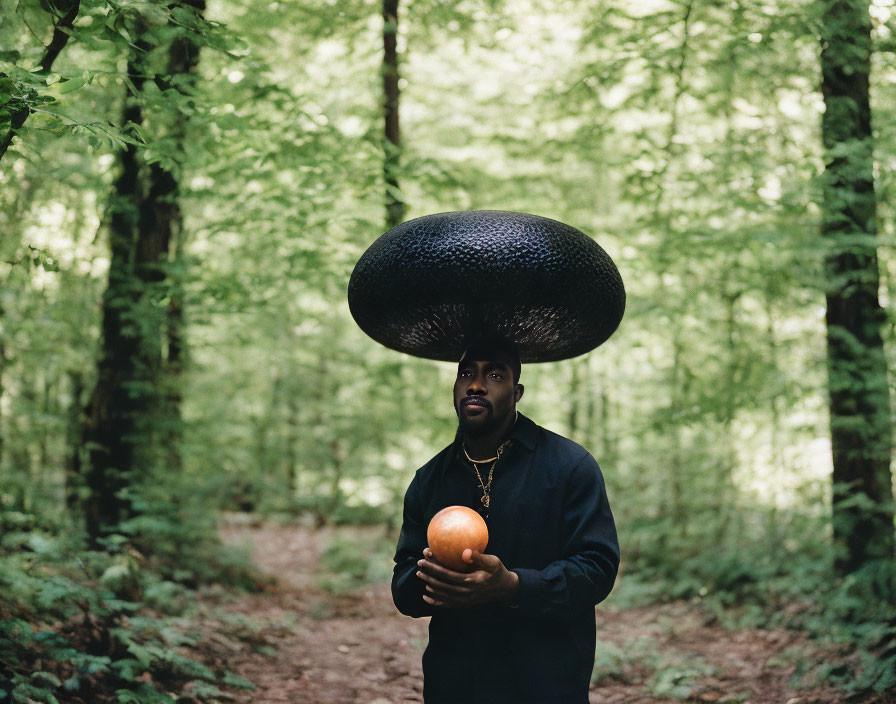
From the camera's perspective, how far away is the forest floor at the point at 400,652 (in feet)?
16.8

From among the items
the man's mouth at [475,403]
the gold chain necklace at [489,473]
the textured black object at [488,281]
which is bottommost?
the gold chain necklace at [489,473]

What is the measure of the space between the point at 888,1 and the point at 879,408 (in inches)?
124

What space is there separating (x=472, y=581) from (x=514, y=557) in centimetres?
38

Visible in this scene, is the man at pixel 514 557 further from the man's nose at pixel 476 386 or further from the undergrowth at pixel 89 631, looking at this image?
the undergrowth at pixel 89 631

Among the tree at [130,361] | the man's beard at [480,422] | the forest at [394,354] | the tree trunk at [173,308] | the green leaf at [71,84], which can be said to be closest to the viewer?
the man's beard at [480,422]

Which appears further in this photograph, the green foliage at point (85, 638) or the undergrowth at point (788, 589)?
the undergrowth at point (788, 589)

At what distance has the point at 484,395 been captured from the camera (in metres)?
2.65

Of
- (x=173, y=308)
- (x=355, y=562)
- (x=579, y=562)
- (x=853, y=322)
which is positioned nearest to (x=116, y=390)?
(x=173, y=308)

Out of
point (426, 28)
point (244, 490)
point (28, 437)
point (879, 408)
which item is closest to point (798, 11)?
point (879, 408)

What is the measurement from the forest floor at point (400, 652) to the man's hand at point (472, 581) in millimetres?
3206

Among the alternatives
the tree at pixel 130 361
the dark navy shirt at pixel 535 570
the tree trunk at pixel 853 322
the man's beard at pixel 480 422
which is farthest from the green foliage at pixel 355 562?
the man's beard at pixel 480 422

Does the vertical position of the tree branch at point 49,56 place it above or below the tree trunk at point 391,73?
below

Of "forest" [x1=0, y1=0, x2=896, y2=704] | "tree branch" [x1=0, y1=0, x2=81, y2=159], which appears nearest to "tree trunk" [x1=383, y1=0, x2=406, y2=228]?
"forest" [x1=0, y1=0, x2=896, y2=704]

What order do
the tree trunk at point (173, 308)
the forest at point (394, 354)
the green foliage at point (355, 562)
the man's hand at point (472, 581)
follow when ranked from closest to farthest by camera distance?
the man's hand at point (472, 581), the forest at point (394, 354), the tree trunk at point (173, 308), the green foliage at point (355, 562)
